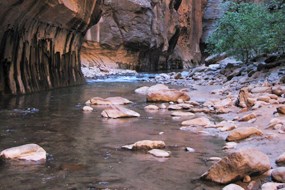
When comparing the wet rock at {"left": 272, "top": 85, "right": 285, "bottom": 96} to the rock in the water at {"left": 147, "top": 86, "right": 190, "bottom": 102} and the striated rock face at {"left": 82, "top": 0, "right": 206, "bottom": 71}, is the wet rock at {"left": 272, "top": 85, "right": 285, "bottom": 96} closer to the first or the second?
the rock in the water at {"left": 147, "top": 86, "right": 190, "bottom": 102}

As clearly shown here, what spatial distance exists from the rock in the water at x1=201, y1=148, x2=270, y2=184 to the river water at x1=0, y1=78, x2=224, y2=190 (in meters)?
0.13

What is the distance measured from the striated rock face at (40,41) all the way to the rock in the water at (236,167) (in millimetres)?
7755

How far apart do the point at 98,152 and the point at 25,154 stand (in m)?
0.88

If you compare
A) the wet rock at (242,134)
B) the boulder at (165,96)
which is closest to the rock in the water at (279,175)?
the wet rock at (242,134)

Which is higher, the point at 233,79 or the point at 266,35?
the point at 266,35

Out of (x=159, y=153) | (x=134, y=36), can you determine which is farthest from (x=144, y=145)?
(x=134, y=36)

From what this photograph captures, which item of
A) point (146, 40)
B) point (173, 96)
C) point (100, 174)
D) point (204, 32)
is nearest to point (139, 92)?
point (173, 96)

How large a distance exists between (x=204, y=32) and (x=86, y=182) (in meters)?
57.8

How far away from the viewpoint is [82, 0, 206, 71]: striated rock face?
3106 centimetres

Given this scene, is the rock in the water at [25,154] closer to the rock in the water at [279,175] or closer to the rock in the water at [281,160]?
the rock in the water at [279,175]

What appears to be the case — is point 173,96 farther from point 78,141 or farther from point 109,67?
point 109,67

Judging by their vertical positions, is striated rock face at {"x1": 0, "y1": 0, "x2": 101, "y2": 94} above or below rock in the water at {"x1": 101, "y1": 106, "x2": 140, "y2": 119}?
above

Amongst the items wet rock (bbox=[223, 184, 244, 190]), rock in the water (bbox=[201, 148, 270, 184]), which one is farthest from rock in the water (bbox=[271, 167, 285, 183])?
wet rock (bbox=[223, 184, 244, 190])

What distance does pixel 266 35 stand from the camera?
16.1 m
